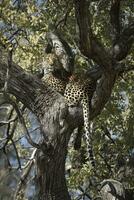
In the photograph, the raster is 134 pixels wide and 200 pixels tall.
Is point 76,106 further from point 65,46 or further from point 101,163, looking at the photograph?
point 101,163

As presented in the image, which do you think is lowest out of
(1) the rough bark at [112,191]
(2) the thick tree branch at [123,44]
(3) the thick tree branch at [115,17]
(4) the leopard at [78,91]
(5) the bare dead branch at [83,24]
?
(1) the rough bark at [112,191]

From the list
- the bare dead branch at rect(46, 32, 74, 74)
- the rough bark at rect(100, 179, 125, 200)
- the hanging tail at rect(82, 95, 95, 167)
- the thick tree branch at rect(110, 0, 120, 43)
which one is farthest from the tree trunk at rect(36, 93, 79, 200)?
the rough bark at rect(100, 179, 125, 200)

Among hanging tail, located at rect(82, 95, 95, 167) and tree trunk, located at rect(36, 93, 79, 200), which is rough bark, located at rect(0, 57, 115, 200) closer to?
tree trunk, located at rect(36, 93, 79, 200)

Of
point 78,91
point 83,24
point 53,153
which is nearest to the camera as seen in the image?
point 83,24

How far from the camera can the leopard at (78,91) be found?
7.46 m

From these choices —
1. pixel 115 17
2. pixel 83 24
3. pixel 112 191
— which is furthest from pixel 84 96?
pixel 112 191

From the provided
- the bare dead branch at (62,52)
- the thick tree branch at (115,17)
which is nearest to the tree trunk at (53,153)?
the bare dead branch at (62,52)

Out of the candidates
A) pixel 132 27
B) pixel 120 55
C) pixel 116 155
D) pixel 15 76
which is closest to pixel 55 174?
pixel 15 76

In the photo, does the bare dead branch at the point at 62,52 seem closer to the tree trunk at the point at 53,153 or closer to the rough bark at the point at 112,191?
the tree trunk at the point at 53,153

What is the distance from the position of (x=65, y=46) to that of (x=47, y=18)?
2251 millimetres

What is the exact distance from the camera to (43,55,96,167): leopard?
294 inches

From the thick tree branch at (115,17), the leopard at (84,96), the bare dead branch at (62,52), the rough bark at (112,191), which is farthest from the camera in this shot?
the rough bark at (112,191)

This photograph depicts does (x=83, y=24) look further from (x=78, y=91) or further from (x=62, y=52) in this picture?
(x=62, y=52)

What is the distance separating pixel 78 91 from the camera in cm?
774
